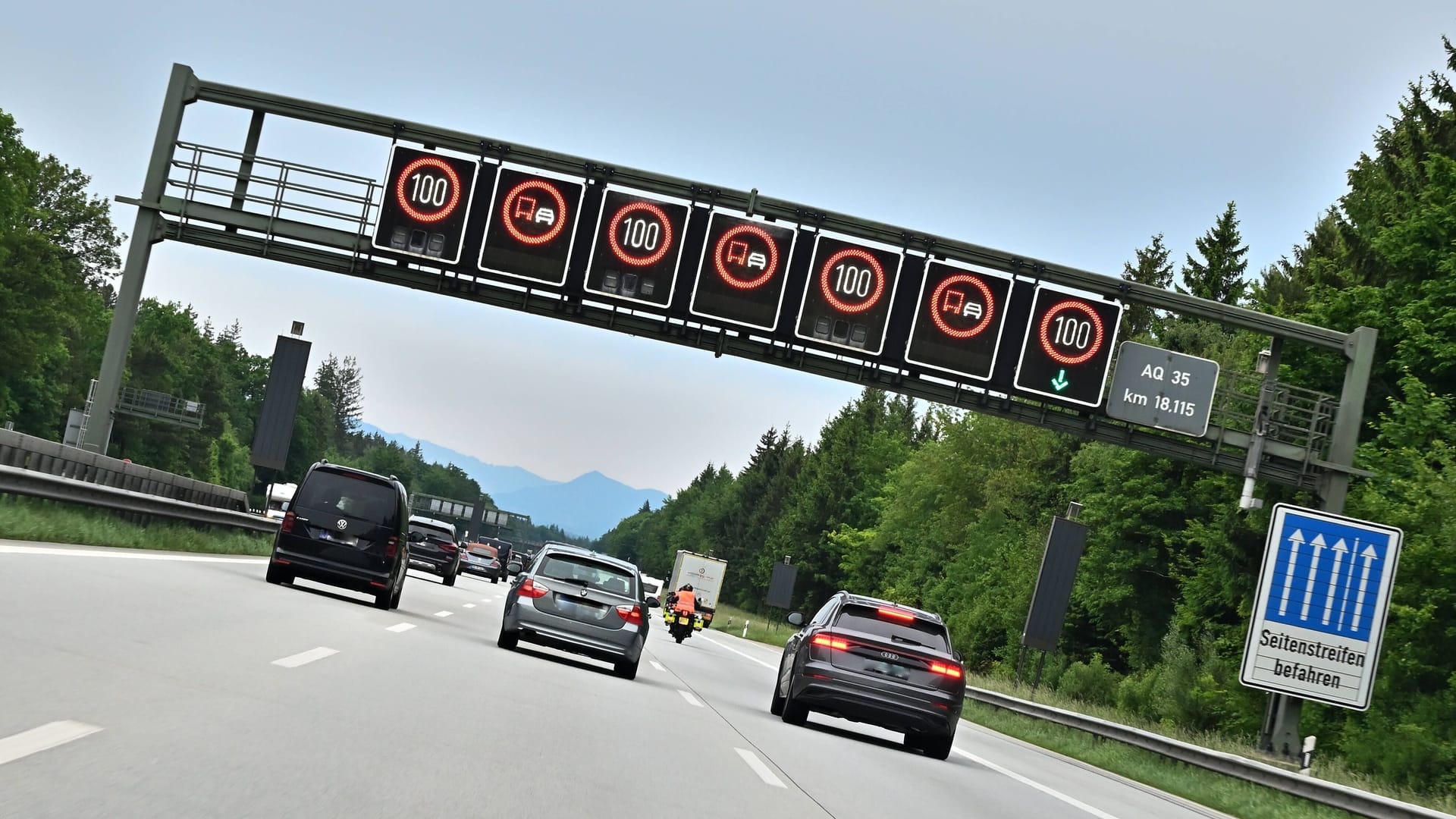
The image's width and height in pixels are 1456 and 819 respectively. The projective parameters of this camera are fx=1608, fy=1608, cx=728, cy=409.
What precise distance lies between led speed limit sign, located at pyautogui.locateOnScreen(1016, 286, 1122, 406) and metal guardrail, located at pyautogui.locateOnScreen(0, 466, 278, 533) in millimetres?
14004

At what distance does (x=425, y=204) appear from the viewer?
26.4 meters

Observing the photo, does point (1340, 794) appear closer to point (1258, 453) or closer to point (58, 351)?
point (1258, 453)

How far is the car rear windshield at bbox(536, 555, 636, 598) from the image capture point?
786 inches

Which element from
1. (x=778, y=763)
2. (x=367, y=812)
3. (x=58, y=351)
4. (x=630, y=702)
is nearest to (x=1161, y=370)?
(x=630, y=702)

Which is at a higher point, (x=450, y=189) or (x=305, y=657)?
(x=450, y=189)

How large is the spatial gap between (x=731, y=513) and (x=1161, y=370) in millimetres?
131618

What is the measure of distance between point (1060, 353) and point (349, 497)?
456 inches

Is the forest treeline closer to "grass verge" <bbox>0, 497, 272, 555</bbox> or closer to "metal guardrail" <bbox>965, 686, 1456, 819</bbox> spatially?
"metal guardrail" <bbox>965, 686, 1456, 819</bbox>

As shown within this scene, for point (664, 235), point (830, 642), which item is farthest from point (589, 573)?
point (664, 235)

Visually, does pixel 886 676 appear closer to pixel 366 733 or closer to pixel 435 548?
pixel 366 733

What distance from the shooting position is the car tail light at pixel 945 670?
54.6ft

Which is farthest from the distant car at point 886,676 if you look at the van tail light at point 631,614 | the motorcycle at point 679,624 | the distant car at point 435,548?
the distant car at point 435,548

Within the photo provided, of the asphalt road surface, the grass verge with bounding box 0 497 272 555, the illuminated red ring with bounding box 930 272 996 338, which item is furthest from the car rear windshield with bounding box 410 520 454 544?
the asphalt road surface

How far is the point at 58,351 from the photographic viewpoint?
82.6 m
